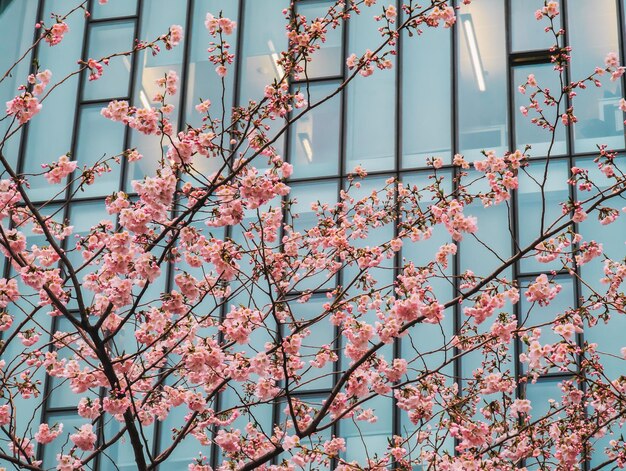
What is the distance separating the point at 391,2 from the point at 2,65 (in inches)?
141

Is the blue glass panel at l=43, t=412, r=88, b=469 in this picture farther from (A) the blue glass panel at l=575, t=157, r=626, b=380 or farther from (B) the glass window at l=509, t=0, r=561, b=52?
(B) the glass window at l=509, t=0, r=561, b=52

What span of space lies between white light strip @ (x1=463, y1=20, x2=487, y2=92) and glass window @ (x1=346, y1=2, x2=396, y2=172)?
66 centimetres

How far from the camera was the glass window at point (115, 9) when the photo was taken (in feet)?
33.8

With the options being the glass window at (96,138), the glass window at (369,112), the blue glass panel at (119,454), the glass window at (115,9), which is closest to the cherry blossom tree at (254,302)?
the blue glass panel at (119,454)

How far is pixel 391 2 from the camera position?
A: 31.7ft

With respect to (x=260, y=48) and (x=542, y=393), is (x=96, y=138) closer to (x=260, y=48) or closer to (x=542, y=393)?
(x=260, y=48)

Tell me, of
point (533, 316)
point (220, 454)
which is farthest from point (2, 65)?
point (533, 316)

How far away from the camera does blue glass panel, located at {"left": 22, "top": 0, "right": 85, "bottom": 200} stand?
9.90 meters

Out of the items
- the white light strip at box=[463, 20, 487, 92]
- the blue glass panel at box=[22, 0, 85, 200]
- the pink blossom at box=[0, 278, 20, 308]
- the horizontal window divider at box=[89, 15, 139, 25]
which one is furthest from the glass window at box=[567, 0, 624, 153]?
the pink blossom at box=[0, 278, 20, 308]

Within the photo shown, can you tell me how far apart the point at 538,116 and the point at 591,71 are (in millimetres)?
645

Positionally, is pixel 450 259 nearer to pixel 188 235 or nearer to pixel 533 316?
pixel 533 316

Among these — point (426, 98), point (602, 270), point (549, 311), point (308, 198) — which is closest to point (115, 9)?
point (308, 198)

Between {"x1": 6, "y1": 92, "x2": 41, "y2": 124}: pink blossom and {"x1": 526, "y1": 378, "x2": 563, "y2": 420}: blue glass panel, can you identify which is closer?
{"x1": 6, "y1": 92, "x2": 41, "y2": 124}: pink blossom

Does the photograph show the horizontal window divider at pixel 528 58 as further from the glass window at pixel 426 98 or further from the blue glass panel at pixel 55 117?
the blue glass panel at pixel 55 117
